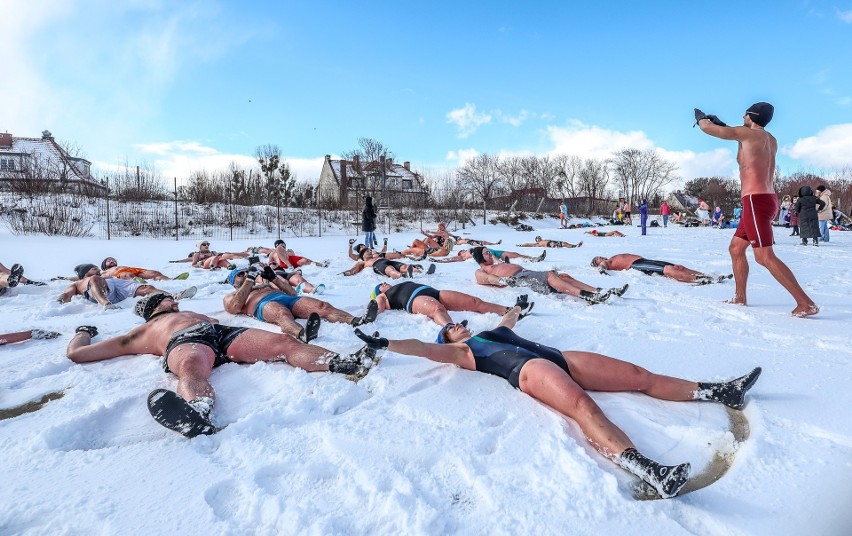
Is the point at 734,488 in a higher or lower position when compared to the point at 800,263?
lower

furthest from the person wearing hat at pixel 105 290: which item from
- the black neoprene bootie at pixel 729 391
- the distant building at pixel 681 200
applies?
the distant building at pixel 681 200

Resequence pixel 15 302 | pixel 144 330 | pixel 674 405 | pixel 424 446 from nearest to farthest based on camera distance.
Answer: pixel 424 446
pixel 674 405
pixel 144 330
pixel 15 302

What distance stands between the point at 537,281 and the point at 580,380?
270 cm

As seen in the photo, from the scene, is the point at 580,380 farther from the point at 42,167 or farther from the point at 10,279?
the point at 42,167

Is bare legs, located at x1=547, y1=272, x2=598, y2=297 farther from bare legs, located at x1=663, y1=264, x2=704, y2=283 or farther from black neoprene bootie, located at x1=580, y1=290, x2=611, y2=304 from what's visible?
bare legs, located at x1=663, y1=264, x2=704, y2=283

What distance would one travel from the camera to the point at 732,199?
30.8 metres

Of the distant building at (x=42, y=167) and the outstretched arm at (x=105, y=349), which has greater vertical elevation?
the distant building at (x=42, y=167)

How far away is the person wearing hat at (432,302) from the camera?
12.8 ft

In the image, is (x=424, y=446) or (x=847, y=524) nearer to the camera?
(x=847, y=524)

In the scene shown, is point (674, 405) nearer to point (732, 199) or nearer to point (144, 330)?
point (144, 330)

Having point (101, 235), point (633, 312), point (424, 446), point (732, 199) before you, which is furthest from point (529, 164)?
point (424, 446)

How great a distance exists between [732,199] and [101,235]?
36656 millimetres

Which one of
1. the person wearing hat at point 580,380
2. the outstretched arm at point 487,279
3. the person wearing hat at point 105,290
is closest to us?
the person wearing hat at point 580,380

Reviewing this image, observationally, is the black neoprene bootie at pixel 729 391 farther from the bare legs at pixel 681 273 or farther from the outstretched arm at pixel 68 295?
the outstretched arm at pixel 68 295
